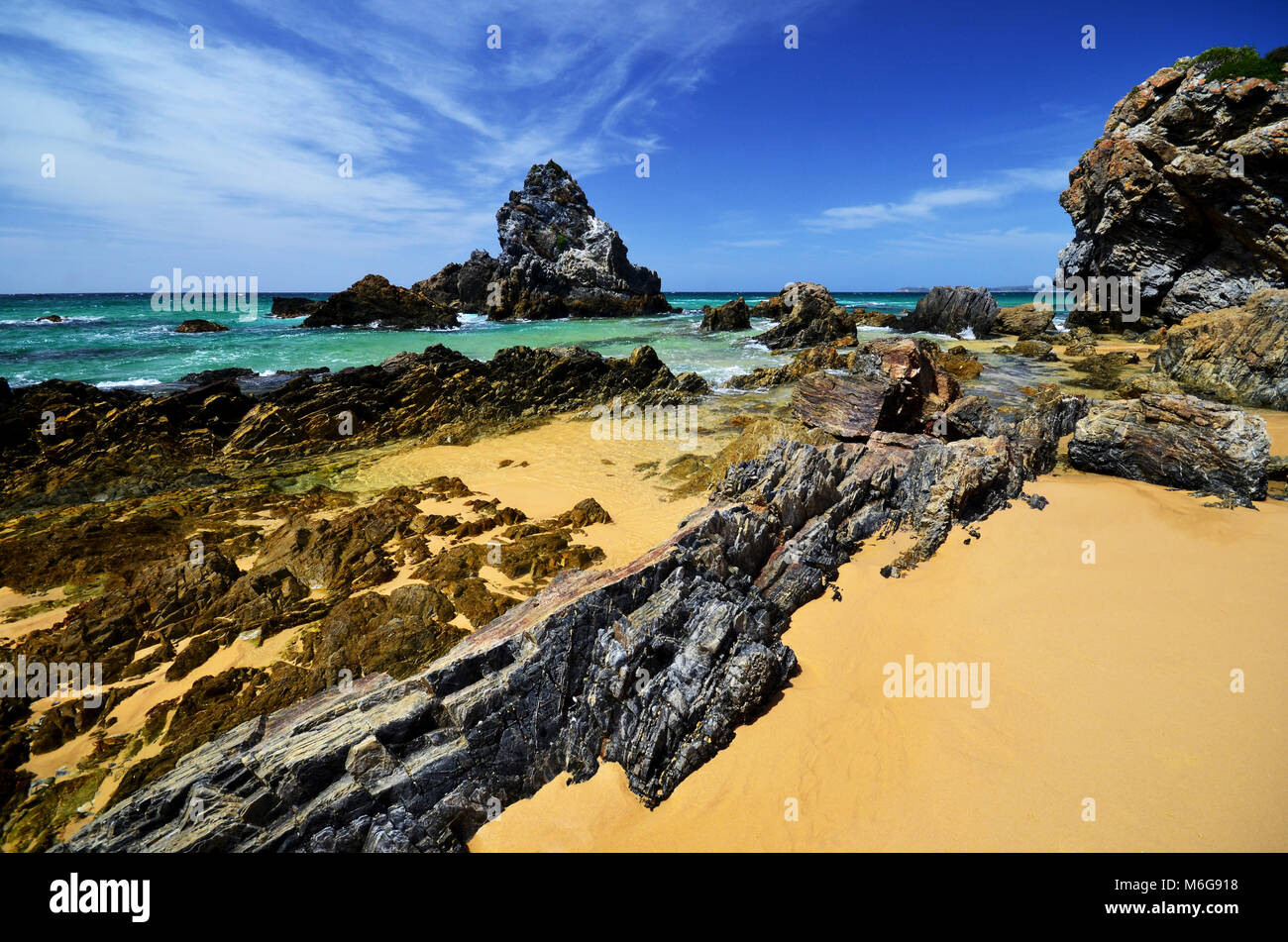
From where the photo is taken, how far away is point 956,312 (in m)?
38.9

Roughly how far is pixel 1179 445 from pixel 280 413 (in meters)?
21.1

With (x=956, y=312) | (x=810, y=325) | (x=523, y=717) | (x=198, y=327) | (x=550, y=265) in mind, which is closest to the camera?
(x=523, y=717)

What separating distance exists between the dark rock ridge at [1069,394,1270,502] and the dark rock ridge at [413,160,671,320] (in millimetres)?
64462

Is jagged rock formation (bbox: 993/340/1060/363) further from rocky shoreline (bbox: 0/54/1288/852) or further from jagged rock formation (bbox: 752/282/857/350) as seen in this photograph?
jagged rock formation (bbox: 752/282/857/350)

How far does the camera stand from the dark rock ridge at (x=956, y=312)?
37469mm

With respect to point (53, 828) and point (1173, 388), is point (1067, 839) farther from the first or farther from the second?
point (1173, 388)

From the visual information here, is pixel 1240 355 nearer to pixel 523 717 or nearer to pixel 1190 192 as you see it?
pixel 1190 192

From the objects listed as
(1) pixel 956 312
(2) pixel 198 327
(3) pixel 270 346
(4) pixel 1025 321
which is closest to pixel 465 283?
(2) pixel 198 327

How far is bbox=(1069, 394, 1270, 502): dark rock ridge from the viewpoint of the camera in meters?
→ 7.72

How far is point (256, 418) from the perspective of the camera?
49.7 feet
